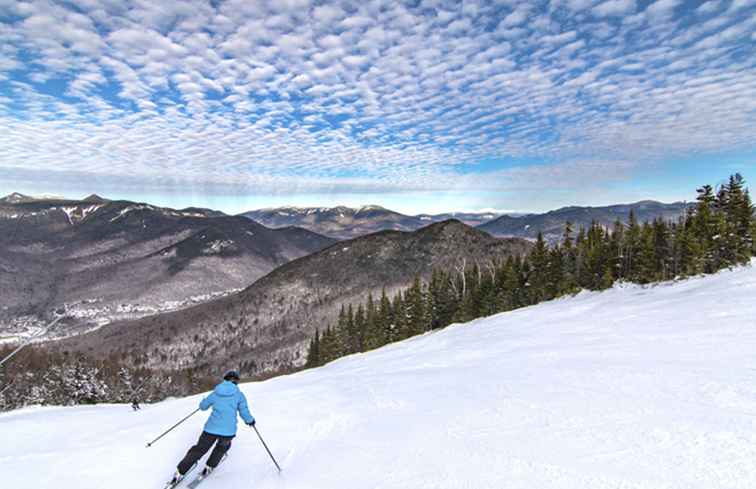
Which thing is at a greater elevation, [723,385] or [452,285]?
[723,385]

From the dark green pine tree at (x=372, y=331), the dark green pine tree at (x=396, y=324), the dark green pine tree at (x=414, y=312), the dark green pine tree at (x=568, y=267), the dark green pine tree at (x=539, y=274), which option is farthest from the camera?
the dark green pine tree at (x=372, y=331)

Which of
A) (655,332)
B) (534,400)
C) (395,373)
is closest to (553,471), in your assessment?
(534,400)

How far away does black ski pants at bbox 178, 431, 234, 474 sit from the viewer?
796 cm

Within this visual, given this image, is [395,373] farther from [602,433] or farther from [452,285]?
[452,285]

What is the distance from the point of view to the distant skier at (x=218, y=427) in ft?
26.3

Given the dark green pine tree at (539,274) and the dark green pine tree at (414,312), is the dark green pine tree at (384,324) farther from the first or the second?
the dark green pine tree at (539,274)

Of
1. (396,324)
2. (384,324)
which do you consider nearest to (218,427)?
(396,324)

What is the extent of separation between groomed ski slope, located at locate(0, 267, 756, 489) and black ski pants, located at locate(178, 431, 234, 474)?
457 millimetres

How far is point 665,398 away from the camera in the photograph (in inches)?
348

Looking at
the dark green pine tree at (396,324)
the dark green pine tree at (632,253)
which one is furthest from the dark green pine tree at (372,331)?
the dark green pine tree at (632,253)

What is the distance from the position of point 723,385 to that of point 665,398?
1.59m

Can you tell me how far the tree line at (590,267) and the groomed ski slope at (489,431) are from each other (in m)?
31.2

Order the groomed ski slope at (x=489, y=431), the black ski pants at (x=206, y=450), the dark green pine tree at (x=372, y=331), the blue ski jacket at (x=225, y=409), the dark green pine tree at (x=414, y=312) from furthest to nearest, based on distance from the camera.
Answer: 1. the dark green pine tree at (x=372, y=331)
2. the dark green pine tree at (x=414, y=312)
3. the blue ski jacket at (x=225, y=409)
4. the black ski pants at (x=206, y=450)
5. the groomed ski slope at (x=489, y=431)

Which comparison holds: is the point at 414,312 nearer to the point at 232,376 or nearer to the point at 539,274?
the point at 539,274
